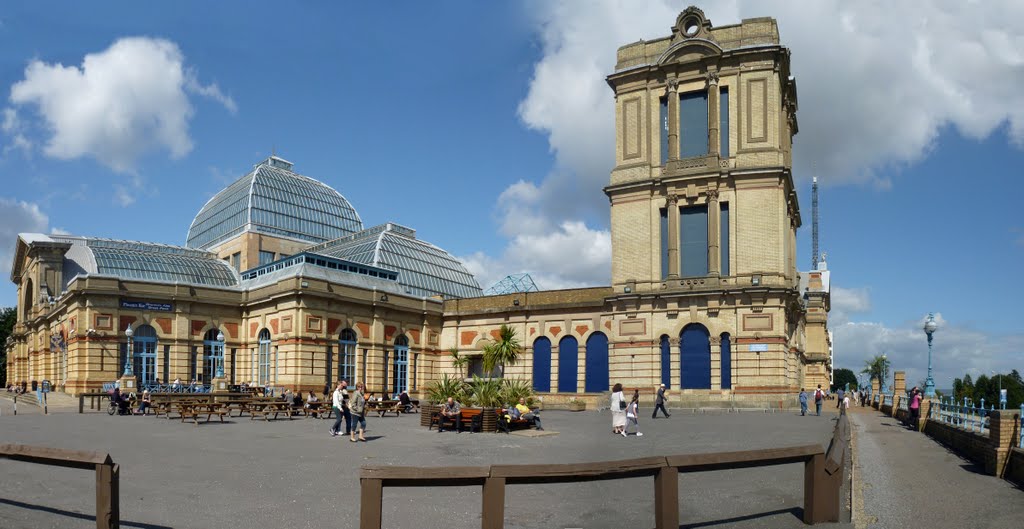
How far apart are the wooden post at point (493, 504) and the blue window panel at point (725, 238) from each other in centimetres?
3914

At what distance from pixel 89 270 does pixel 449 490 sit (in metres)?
48.6

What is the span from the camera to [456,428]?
85.8 ft

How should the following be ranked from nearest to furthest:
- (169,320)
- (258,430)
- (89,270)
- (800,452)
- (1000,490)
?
(800,452) < (1000,490) < (258,430) < (169,320) < (89,270)

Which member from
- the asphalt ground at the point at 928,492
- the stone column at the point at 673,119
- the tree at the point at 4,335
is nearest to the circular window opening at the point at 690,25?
the stone column at the point at 673,119

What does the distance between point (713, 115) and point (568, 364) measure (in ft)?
57.7

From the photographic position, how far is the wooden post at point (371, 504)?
6691mm

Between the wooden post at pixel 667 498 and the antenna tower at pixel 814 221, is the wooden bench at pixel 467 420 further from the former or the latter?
the antenna tower at pixel 814 221

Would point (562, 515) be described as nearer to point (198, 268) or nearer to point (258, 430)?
point (258, 430)

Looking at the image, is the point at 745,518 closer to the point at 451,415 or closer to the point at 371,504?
the point at 371,504

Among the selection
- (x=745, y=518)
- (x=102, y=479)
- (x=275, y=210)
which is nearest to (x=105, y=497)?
(x=102, y=479)

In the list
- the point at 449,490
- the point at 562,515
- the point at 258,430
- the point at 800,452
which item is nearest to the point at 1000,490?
the point at 800,452

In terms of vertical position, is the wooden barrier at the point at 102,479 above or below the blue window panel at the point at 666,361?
above

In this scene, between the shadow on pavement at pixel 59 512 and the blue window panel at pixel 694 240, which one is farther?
the blue window panel at pixel 694 240

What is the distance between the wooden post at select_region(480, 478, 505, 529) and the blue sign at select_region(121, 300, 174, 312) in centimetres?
4494
